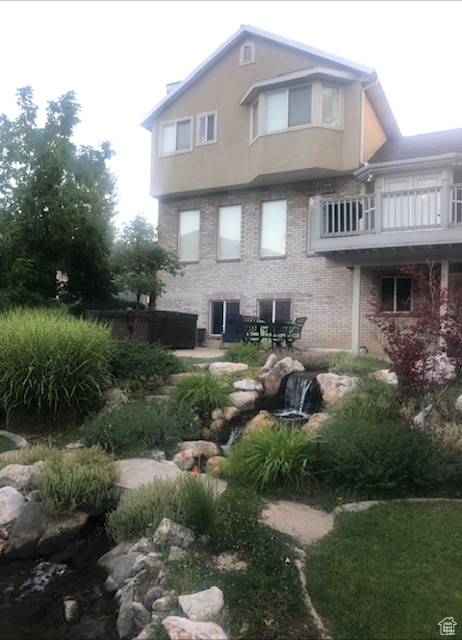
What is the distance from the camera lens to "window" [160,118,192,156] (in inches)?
642

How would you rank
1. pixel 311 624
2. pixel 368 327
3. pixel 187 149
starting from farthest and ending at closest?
pixel 187 149 → pixel 368 327 → pixel 311 624

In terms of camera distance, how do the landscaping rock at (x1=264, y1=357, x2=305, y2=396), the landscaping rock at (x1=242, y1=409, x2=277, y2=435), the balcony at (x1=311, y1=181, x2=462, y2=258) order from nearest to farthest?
the landscaping rock at (x1=242, y1=409, x2=277, y2=435)
the landscaping rock at (x1=264, y1=357, x2=305, y2=396)
the balcony at (x1=311, y1=181, x2=462, y2=258)

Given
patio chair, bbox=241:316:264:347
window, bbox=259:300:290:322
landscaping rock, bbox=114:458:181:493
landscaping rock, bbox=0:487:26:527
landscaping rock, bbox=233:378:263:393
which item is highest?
window, bbox=259:300:290:322

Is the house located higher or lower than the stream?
higher

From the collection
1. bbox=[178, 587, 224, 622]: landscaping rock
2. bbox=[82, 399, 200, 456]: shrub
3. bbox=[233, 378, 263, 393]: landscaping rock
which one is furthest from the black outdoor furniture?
bbox=[178, 587, 224, 622]: landscaping rock

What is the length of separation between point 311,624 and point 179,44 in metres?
7.88

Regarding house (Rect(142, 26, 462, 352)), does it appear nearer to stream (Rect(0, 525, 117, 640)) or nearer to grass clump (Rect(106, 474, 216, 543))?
grass clump (Rect(106, 474, 216, 543))

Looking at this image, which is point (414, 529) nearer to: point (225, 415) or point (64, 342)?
point (225, 415)

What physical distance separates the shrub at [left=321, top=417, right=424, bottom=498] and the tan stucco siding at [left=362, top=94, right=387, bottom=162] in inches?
423

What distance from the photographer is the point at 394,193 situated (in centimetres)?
1141

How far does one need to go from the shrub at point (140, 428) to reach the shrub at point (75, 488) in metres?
1.04

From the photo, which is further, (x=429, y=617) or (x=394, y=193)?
(x=394, y=193)

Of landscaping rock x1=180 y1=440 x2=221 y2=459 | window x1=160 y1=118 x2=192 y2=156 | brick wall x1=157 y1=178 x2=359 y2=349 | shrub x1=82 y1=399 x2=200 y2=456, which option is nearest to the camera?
shrub x1=82 y1=399 x2=200 y2=456

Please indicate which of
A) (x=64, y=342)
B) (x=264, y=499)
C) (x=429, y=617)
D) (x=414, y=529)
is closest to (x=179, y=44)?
(x=64, y=342)
